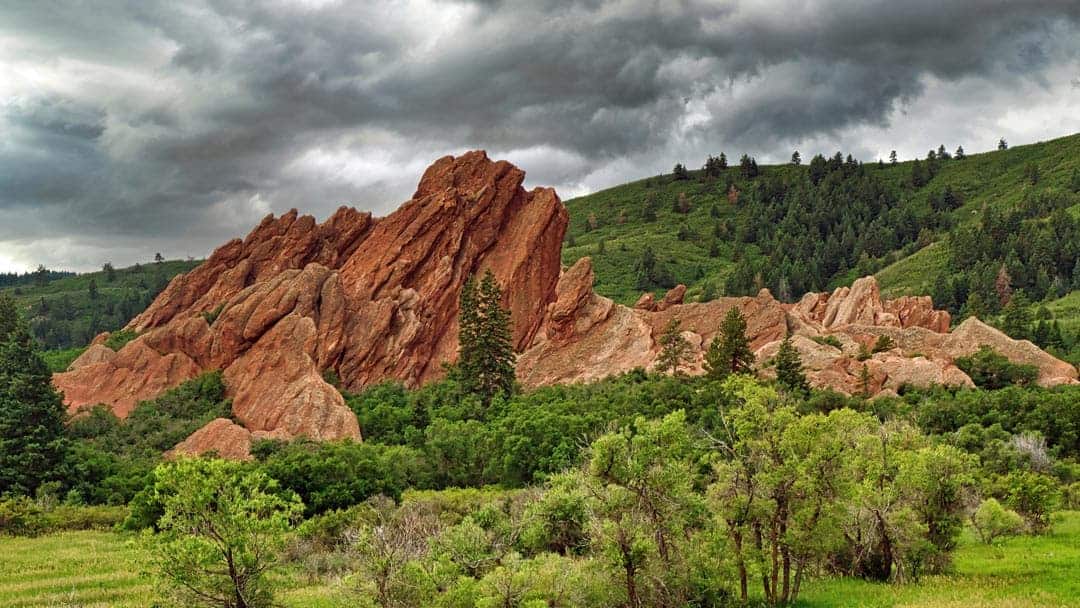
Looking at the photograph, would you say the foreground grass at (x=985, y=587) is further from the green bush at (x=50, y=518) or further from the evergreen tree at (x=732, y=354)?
the evergreen tree at (x=732, y=354)

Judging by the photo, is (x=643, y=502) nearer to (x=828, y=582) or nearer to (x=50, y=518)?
(x=828, y=582)

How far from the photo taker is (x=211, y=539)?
19.5 metres

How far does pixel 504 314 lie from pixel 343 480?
37.8 metres

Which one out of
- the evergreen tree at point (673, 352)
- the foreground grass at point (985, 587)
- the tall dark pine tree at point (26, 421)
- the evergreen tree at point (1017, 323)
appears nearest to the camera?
the foreground grass at point (985, 587)

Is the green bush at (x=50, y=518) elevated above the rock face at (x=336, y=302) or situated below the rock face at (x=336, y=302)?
below

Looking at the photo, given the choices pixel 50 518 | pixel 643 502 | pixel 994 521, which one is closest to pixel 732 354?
pixel 994 521

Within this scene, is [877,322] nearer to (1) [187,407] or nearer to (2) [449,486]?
(2) [449,486]

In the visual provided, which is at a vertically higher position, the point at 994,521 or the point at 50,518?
the point at 50,518

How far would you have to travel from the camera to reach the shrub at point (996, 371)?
76812 mm

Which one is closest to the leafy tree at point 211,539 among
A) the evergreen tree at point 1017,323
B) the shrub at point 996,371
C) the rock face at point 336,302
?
the rock face at point 336,302

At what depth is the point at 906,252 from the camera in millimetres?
189375

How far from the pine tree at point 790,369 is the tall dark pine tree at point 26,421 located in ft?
207

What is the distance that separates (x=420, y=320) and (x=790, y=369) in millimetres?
43193

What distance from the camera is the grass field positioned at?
25.9 meters
